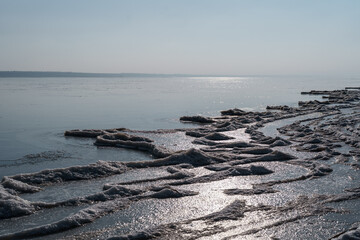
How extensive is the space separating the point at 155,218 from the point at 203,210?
968 mm

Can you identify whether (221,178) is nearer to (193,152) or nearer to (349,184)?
(193,152)

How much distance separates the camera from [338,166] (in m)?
10.2

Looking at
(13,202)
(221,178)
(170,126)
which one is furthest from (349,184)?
(170,126)

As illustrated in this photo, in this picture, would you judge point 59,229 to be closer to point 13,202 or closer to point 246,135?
point 13,202

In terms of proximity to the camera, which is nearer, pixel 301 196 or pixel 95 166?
pixel 301 196

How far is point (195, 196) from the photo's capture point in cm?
756

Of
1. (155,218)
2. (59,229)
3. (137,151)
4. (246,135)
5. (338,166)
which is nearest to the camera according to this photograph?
(59,229)

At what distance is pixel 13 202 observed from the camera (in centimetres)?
661

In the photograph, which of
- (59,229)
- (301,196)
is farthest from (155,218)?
(301,196)

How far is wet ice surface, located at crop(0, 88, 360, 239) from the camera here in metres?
5.88

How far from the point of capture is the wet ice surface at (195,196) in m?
5.88

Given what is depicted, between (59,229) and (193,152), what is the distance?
5621mm

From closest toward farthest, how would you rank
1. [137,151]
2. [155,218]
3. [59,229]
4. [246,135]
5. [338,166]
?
1. [59,229]
2. [155,218]
3. [338,166]
4. [137,151]
5. [246,135]

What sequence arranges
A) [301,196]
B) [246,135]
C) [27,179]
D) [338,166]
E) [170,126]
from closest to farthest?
[301,196]
[27,179]
[338,166]
[246,135]
[170,126]
